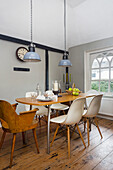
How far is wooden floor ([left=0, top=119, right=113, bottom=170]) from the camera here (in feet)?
5.82

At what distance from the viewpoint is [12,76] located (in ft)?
11.2

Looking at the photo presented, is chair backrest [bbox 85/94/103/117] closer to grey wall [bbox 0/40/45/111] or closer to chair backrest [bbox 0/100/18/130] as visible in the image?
chair backrest [bbox 0/100/18/130]

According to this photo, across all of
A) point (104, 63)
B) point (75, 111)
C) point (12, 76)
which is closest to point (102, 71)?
point (104, 63)

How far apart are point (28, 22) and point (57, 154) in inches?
116

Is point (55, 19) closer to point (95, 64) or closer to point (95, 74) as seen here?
point (95, 64)

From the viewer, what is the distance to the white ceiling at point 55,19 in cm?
293

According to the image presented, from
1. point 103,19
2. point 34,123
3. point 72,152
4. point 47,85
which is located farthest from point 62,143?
point 103,19

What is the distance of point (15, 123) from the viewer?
178 centimetres

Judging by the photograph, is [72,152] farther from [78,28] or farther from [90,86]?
[78,28]

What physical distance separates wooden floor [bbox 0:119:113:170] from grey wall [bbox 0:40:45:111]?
3.75 ft

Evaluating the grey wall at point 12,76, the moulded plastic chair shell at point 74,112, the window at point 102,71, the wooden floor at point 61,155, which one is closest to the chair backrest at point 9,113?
the wooden floor at point 61,155

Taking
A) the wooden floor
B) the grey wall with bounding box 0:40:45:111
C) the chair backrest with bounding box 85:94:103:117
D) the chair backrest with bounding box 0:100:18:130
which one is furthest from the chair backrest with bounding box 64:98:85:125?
the grey wall with bounding box 0:40:45:111

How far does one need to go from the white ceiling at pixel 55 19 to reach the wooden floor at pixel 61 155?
2567 millimetres

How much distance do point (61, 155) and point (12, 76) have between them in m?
2.25
